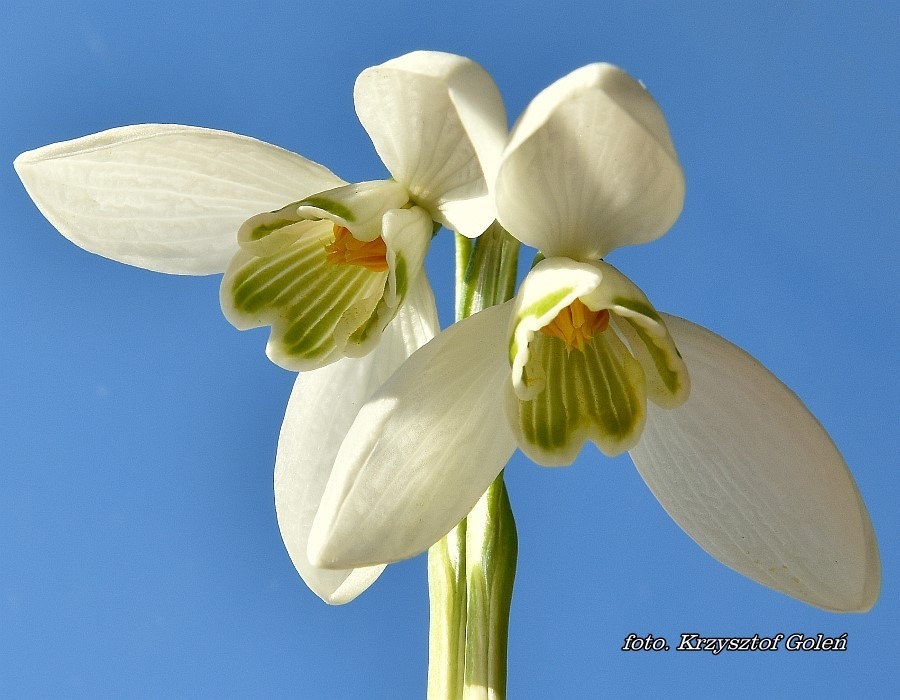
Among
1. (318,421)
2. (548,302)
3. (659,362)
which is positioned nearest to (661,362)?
(659,362)

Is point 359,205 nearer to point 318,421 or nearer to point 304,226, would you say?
point 304,226

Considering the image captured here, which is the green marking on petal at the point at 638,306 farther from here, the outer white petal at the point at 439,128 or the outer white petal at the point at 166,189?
the outer white petal at the point at 166,189

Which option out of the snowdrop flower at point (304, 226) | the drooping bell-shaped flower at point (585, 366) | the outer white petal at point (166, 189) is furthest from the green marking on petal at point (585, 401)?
the outer white petal at point (166, 189)

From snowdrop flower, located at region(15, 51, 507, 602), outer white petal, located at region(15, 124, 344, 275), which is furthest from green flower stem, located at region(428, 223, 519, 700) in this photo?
outer white petal, located at region(15, 124, 344, 275)

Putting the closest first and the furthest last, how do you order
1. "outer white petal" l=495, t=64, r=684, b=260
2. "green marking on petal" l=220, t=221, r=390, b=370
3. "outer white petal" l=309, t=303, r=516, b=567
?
"outer white petal" l=495, t=64, r=684, b=260 < "outer white petal" l=309, t=303, r=516, b=567 < "green marking on petal" l=220, t=221, r=390, b=370

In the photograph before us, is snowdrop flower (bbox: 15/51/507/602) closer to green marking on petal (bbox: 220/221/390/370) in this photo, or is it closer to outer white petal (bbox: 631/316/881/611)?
green marking on petal (bbox: 220/221/390/370)

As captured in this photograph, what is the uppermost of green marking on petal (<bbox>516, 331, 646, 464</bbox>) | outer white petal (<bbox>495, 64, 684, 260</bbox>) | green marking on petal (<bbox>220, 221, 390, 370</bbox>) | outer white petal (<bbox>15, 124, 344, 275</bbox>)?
outer white petal (<bbox>15, 124, 344, 275</bbox>)

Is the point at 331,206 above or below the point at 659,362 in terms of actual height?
above

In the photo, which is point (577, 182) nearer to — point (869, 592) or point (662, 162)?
point (662, 162)
